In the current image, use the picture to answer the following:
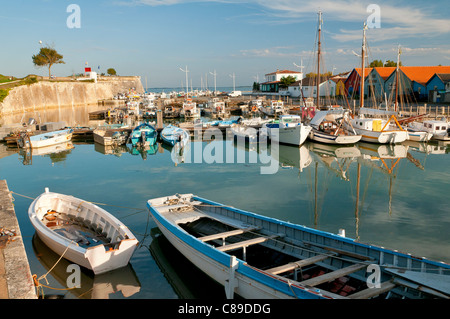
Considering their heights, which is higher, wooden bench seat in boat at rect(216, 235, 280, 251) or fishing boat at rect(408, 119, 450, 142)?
fishing boat at rect(408, 119, 450, 142)

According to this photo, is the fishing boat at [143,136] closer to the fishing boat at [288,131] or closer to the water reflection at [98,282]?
the fishing boat at [288,131]

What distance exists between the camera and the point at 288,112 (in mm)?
50406

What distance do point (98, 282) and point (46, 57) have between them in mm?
96259

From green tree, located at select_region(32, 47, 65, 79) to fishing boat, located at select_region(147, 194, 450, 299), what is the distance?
3675 inches

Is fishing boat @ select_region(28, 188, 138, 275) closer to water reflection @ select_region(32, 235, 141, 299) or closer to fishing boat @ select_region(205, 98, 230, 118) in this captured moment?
water reflection @ select_region(32, 235, 141, 299)

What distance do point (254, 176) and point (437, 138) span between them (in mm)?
20290

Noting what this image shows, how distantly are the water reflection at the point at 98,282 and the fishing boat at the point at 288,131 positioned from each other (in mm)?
22069

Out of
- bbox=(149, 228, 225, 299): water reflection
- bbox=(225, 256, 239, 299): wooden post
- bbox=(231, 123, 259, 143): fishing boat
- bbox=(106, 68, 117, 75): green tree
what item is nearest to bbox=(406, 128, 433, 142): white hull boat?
bbox=(231, 123, 259, 143): fishing boat

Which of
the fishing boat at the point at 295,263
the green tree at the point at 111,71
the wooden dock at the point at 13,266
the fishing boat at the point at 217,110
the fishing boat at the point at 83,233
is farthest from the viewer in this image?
the green tree at the point at 111,71

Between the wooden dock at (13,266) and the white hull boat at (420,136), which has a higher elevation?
the white hull boat at (420,136)

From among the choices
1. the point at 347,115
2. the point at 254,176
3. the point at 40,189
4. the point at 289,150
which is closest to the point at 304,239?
the point at 254,176

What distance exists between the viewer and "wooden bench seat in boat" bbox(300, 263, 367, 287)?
7.39m

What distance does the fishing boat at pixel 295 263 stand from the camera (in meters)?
7.08

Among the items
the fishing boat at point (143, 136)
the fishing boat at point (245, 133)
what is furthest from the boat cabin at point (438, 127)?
the fishing boat at point (143, 136)
